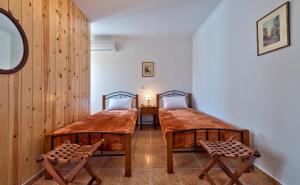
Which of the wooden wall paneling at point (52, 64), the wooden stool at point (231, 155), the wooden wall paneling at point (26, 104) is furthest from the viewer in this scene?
the wooden wall paneling at point (52, 64)

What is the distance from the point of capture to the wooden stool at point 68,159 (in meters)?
1.65

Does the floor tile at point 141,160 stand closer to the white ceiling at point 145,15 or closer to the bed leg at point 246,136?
the bed leg at point 246,136

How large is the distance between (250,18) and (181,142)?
164 cm

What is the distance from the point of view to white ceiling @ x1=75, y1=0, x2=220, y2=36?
319 cm

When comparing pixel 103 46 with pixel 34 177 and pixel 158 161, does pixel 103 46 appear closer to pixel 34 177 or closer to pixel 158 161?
pixel 158 161

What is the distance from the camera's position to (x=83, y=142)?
7.56 ft

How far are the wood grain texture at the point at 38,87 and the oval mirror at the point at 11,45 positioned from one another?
0.21 feet

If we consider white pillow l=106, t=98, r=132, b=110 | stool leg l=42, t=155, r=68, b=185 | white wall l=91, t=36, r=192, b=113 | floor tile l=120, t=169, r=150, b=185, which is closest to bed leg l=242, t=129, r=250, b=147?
floor tile l=120, t=169, r=150, b=185

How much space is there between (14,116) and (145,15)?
8.86 feet

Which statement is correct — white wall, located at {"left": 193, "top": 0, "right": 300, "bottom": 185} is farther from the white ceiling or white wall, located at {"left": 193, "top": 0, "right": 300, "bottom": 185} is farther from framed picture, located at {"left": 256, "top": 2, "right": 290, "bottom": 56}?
the white ceiling

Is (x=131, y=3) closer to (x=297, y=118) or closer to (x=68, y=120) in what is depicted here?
(x=68, y=120)

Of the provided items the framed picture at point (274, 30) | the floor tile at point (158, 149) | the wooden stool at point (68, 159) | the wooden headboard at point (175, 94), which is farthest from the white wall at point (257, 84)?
the wooden stool at point (68, 159)

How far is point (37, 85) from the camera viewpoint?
2.16 metres

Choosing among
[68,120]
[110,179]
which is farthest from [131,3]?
[110,179]
